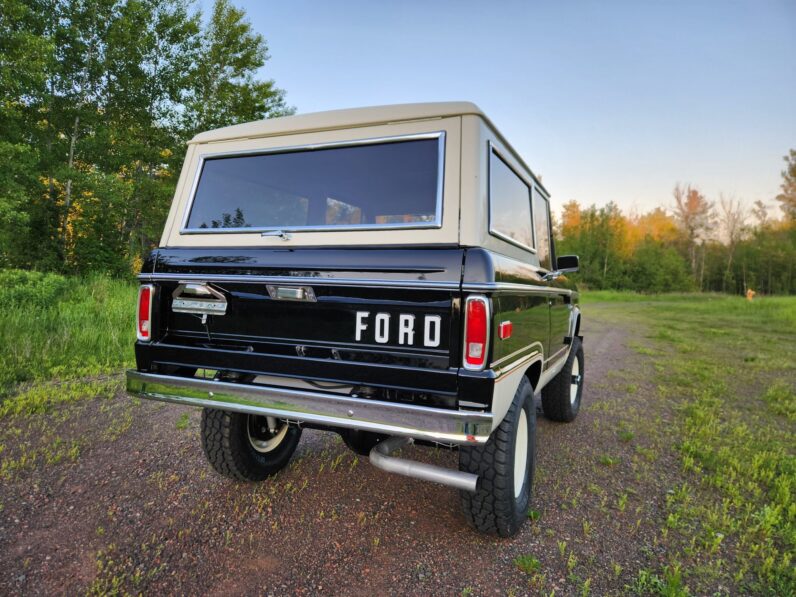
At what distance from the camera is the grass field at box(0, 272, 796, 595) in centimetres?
235

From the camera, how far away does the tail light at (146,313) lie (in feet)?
8.48

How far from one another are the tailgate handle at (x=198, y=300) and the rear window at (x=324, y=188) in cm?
40

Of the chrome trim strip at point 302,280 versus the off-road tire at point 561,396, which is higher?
the chrome trim strip at point 302,280

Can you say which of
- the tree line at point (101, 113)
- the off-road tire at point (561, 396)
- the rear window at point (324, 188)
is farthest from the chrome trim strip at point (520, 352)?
the tree line at point (101, 113)

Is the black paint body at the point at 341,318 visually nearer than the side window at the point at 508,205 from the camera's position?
Yes

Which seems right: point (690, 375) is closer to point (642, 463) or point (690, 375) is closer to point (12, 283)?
point (642, 463)

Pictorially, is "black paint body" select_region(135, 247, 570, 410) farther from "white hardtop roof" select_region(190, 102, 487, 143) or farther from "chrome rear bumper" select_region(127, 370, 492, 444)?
"white hardtop roof" select_region(190, 102, 487, 143)

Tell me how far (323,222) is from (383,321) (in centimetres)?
75

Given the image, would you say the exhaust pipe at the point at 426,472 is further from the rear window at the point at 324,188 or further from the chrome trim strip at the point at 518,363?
the rear window at the point at 324,188

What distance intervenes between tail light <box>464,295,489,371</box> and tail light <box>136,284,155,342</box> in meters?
1.77

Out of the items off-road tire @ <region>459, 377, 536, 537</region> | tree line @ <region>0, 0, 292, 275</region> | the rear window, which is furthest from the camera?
tree line @ <region>0, 0, 292, 275</region>

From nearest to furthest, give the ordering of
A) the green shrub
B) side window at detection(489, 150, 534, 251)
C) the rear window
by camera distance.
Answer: the rear window → side window at detection(489, 150, 534, 251) → the green shrub

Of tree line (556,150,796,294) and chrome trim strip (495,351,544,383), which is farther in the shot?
tree line (556,150,796,294)

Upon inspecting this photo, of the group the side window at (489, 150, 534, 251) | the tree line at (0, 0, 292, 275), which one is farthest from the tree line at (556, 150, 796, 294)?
the side window at (489, 150, 534, 251)
